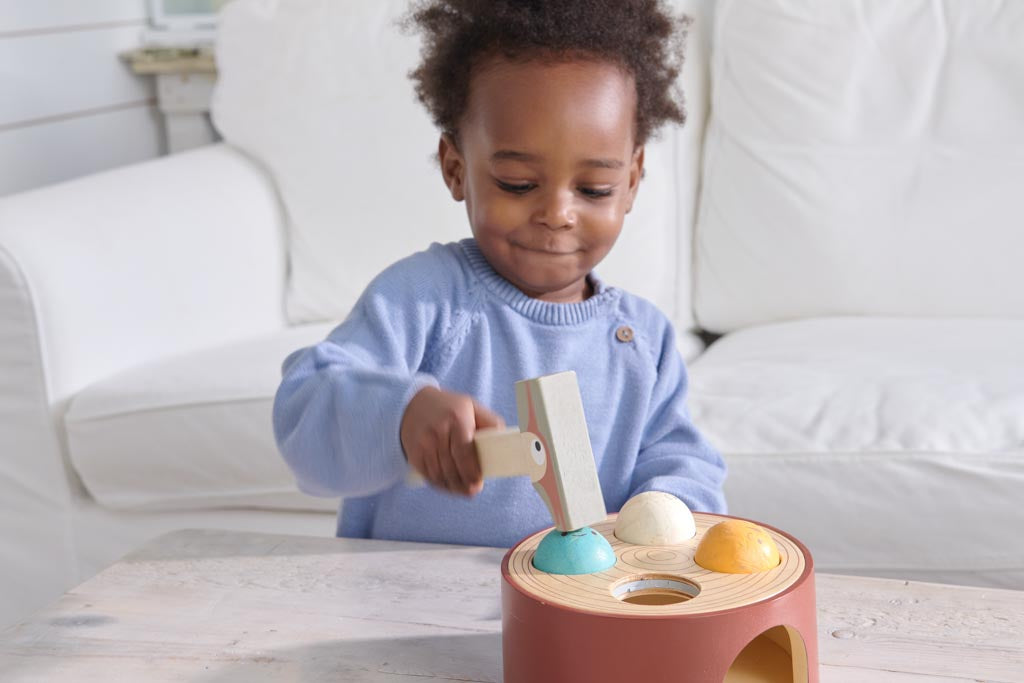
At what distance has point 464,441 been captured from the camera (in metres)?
0.76

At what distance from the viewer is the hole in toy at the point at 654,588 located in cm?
73

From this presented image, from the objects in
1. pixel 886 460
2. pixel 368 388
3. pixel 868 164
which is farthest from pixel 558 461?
pixel 868 164

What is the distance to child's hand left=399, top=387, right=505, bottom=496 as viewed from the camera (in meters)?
0.76

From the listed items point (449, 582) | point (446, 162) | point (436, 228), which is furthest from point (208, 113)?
point (449, 582)

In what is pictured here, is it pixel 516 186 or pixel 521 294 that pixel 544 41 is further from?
pixel 521 294

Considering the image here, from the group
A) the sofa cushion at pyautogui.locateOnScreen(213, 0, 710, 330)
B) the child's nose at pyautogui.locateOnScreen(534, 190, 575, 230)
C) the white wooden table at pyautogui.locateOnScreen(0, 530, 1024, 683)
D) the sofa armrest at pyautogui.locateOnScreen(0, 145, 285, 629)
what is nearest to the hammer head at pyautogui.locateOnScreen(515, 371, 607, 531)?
the white wooden table at pyautogui.locateOnScreen(0, 530, 1024, 683)

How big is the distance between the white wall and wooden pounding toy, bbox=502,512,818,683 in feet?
6.43

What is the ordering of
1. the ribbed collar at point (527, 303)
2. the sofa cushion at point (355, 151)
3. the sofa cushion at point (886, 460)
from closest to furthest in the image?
the ribbed collar at point (527, 303)
the sofa cushion at point (886, 460)
the sofa cushion at point (355, 151)

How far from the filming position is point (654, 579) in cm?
74

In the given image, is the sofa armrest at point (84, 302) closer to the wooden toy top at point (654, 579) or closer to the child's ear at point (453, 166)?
the child's ear at point (453, 166)

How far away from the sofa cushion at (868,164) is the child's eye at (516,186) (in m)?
1.01

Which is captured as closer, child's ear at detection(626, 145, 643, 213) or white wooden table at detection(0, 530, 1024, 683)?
white wooden table at detection(0, 530, 1024, 683)

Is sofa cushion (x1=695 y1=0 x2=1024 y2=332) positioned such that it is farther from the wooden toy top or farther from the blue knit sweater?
the wooden toy top

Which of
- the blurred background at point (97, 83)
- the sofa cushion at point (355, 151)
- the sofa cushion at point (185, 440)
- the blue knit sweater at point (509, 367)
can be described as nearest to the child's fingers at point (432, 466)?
the blue knit sweater at point (509, 367)
